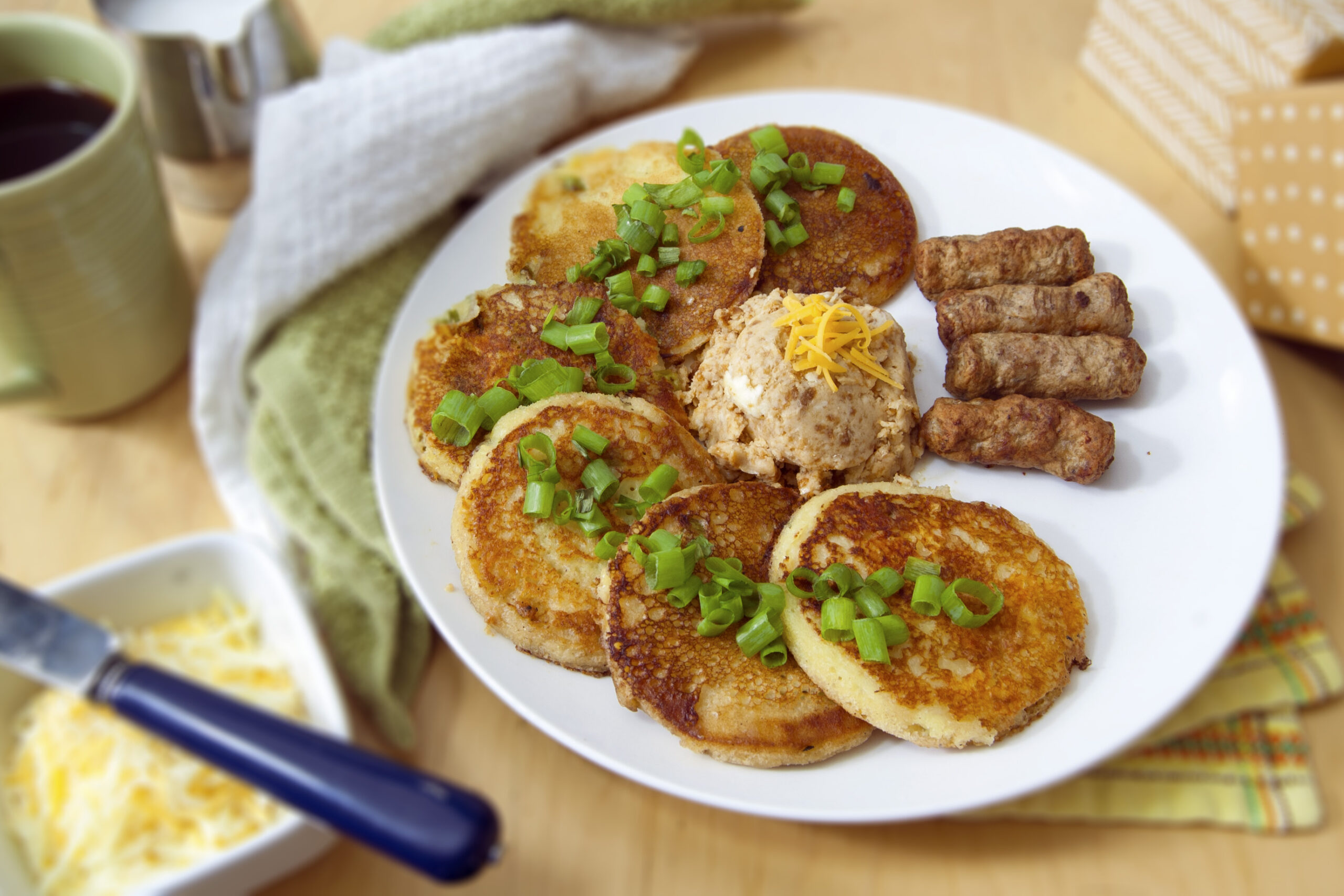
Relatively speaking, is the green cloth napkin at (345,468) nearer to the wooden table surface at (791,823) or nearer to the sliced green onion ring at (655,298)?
the wooden table surface at (791,823)

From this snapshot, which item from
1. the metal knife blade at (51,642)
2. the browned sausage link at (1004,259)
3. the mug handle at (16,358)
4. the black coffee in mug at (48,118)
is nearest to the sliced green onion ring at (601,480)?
the browned sausage link at (1004,259)

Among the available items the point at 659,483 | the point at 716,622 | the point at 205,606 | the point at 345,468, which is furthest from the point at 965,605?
the point at 205,606

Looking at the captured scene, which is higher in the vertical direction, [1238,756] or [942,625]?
[942,625]

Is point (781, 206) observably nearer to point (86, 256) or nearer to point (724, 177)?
point (724, 177)

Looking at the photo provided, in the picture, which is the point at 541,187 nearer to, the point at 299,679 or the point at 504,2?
the point at 504,2

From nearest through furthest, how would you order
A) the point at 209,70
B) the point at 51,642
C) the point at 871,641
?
the point at 871,641
the point at 51,642
the point at 209,70

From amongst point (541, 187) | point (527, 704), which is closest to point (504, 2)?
point (541, 187)

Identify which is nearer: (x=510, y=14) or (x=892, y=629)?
(x=892, y=629)
